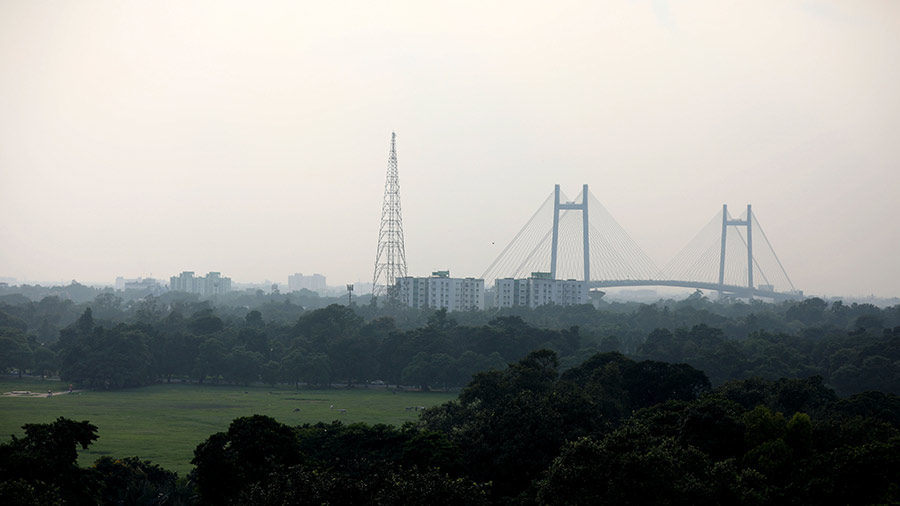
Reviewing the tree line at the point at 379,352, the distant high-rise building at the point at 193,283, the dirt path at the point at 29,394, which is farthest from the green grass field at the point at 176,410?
the distant high-rise building at the point at 193,283

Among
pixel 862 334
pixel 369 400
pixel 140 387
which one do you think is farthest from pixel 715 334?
pixel 140 387

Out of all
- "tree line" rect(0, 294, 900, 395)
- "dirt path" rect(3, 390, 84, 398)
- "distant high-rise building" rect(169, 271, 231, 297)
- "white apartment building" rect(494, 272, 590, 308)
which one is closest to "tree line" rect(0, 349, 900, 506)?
"tree line" rect(0, 294, 900, 395)

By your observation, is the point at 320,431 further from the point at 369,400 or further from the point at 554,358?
the point at 369,400

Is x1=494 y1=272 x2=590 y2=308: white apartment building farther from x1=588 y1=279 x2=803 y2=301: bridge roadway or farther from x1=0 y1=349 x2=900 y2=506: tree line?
x1=0 y1=349 x2=900 y2=506: tree line

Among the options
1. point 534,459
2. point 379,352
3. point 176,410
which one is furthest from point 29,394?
point 534,459

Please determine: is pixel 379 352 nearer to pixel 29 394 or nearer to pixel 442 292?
pixel 29 394

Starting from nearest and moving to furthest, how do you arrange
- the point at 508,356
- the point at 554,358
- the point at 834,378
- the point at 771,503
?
the point at 771,503 → the point at 554,358 → the point at 834,378 → the point at 508,356
